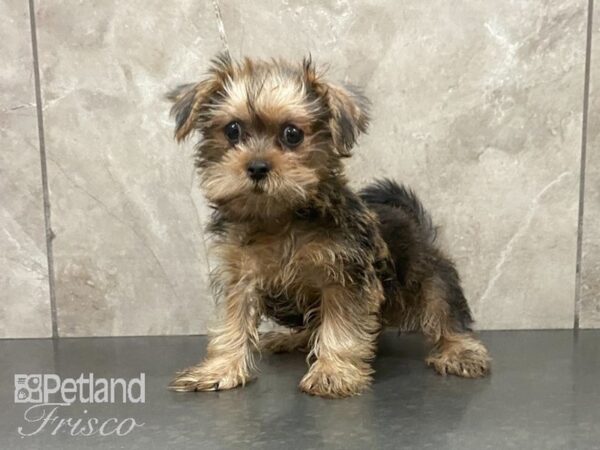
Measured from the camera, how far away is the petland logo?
131 cm

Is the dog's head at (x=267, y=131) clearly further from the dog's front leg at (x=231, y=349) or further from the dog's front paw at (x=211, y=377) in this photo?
the dog's front paw at (x=211, y=377)

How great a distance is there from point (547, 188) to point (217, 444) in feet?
3.90

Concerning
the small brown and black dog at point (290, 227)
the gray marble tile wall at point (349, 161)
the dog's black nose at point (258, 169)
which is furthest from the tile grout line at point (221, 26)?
the dog's black nose at point (258, 169)

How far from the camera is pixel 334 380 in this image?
4.80 feet

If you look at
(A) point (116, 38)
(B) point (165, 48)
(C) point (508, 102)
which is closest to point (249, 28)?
(B) point (165, 48)

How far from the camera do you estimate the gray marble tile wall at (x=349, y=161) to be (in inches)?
73.4

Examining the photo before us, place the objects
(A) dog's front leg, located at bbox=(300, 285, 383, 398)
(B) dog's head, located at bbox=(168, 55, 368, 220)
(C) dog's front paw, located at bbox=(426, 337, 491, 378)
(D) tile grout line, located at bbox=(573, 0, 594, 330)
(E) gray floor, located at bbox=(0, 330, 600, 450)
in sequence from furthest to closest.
→ (D) tile grout line, located at bbox=(573, 0, 594, 330), (C) dog's front paw, located at bbox=(426, 337, 491, 378), (A) dog's front leg, located at bbox=(300, 285, 383, 398), (B) dog's head, located at bbox=(168, 55, 368, 220), (E) gray floor, located at bbox=(0, 330, 600, 450)

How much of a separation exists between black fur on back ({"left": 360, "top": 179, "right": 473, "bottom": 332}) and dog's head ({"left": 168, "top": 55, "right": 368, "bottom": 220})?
31 centimetres

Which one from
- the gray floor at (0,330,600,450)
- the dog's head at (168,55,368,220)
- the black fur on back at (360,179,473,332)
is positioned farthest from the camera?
the black fur on back at (360,179,473,332)

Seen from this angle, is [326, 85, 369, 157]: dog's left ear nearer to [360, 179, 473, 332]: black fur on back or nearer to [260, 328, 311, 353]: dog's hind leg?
[360, 179, 473, 332]: black fur on back

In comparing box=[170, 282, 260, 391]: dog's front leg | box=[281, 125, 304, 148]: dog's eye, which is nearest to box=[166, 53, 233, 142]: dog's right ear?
box=[281, 125, 304, 148]: dog's eye

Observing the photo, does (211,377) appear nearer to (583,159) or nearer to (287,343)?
(287,343)

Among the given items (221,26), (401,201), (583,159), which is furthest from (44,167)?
(583,159)

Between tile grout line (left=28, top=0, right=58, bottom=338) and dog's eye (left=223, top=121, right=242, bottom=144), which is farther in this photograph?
tile grout line (left=28, top=0, right=58, bottom=338)
